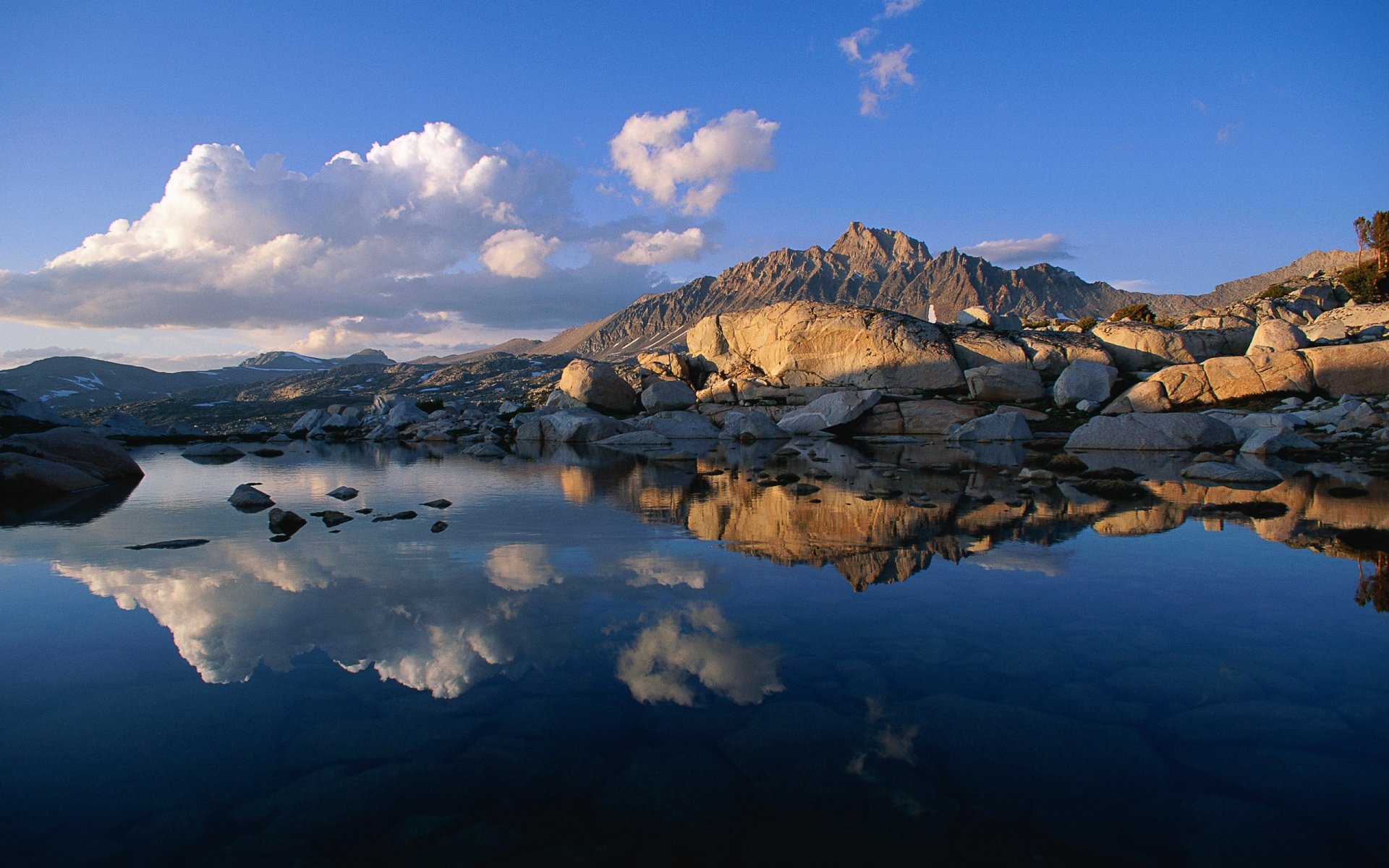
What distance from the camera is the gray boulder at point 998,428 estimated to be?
36.4 m

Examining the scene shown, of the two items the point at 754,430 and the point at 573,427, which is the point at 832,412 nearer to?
the point at 754,430

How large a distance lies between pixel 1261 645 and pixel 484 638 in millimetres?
8050

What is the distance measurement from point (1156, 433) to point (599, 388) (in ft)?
123

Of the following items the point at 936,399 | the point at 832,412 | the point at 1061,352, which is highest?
the point at 1061,352

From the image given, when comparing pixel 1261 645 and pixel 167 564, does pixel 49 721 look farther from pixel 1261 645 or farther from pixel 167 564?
pixel 1261 645

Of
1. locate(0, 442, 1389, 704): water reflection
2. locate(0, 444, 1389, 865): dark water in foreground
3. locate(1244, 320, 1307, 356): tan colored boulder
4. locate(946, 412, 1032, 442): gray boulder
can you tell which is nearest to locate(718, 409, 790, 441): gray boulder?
→ locate(946, 412, 1032, 442): gray boulder

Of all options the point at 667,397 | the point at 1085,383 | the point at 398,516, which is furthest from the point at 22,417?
the point at 1085,383

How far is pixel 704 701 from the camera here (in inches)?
237

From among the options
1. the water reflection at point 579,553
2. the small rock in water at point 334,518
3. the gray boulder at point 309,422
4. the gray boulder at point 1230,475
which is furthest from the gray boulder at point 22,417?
the gray boulder at point 1230,475

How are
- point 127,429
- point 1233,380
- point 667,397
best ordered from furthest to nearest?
point 127,429, point 667,397, point 1233,380

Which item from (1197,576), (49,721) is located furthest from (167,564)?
(1197,576)

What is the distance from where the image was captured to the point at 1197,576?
9.79 metres

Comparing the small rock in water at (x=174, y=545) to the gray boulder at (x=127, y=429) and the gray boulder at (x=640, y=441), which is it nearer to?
the gray boulder at (x=640, y=441)

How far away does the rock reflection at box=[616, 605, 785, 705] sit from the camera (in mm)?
6176
